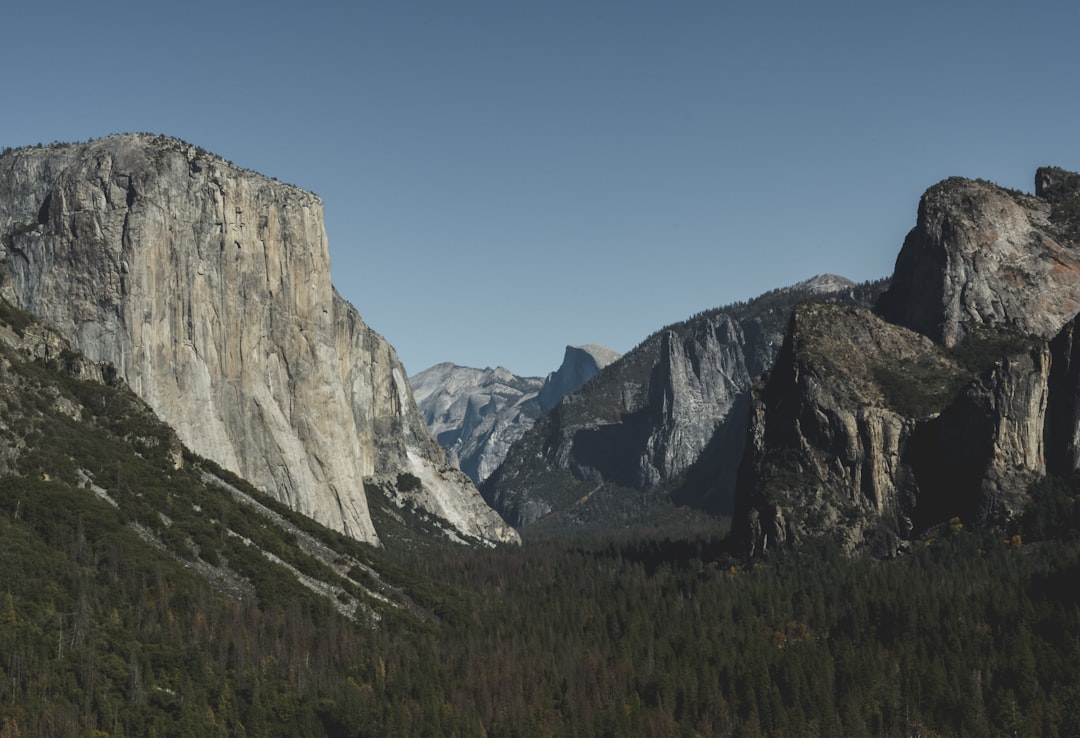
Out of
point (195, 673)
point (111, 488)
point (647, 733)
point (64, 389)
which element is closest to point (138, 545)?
point (111, 488)

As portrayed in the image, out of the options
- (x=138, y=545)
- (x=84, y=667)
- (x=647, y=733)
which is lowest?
(x=647, y=733)

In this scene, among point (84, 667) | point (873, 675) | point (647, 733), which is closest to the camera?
point (84, 667)

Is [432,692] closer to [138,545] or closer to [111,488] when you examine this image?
[138,545]

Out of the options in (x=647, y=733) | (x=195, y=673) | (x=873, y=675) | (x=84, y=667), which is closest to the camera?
(x=84, y=667)

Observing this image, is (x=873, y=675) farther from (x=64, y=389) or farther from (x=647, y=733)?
(x=64, y=389)

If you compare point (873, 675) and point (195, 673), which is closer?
point (195, 673)

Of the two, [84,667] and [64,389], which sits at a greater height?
[64,389]

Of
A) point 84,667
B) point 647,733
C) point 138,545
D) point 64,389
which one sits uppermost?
point 64,389

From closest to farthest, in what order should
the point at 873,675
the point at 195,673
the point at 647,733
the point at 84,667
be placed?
the point at 84,667, the point at 195,673, the point at 647,733, the point at 873,675

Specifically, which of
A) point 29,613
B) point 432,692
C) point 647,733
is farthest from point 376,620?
point 29,613
